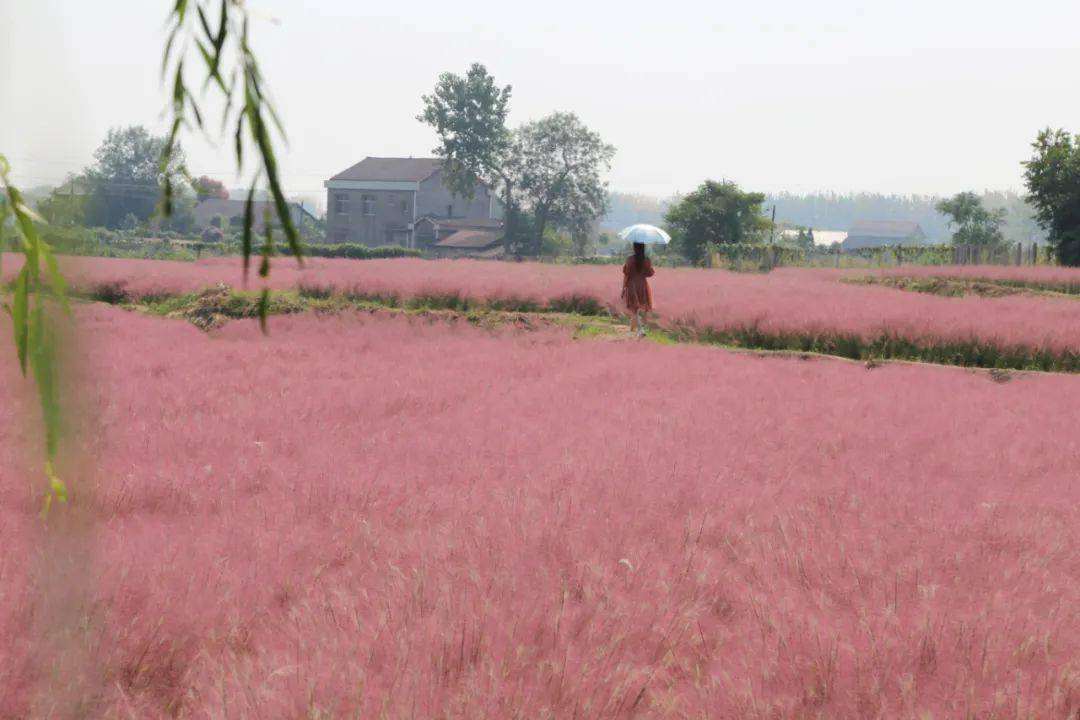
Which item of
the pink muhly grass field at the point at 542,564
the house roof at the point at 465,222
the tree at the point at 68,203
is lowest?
the pink muhly grass field at the point at 542,564

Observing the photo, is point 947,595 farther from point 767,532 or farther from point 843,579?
point 767,532

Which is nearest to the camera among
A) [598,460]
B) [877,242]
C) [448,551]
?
[448,551]

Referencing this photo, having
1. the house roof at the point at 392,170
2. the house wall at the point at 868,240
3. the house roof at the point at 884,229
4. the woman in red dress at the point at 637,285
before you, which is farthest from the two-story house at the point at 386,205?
the house roof at the point at 884,229

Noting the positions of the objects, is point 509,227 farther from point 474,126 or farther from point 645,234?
point 645,234

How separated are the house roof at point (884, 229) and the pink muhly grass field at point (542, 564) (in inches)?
6906

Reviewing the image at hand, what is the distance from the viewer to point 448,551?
344cm

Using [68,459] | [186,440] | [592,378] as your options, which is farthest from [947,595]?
[592,378]

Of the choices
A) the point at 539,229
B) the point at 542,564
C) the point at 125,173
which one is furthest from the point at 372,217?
the point at 125,173

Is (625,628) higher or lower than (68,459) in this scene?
lower

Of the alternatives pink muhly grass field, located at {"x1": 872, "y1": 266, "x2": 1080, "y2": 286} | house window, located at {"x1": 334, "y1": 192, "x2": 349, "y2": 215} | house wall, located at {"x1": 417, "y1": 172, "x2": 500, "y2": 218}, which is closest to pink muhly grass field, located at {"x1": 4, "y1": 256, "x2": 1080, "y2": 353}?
pink muhly grass field, located at {"x1": 872, "y1": 266, "x2": 1080, "y2": 286}

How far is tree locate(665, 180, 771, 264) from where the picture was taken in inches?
2206

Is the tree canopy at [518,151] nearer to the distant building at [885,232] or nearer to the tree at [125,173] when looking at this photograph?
the tree at [125,173]

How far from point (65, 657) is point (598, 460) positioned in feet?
10.1

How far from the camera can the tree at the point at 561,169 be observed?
259 ft
